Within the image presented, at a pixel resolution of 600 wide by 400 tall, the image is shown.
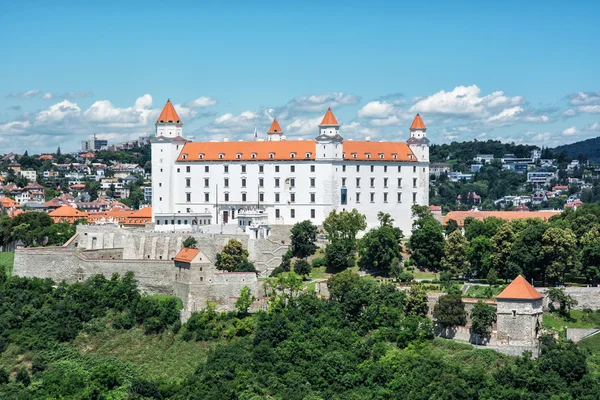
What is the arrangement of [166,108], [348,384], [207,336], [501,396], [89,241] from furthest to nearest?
[166,108], [89,241], [207,336], [348,384], [501,396]

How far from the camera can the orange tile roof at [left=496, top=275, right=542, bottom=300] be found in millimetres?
47625

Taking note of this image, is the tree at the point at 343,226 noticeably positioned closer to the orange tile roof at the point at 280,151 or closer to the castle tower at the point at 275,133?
the orange tile roof at the point at 280,151

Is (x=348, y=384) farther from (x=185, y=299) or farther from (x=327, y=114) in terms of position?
(x=327, y=114)

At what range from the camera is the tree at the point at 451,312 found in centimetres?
4906

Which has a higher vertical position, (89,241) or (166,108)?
(166,108)

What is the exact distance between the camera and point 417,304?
50844mm

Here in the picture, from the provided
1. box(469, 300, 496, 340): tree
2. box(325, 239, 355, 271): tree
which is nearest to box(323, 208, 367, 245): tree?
box(325, 239, 355, 271): tree

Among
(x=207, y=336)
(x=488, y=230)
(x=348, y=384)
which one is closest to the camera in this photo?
(x=348, y=384)

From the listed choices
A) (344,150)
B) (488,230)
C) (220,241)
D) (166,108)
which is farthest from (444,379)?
(166,108)

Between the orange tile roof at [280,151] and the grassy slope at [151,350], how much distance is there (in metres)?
19.4

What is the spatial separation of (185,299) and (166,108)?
20.6 m

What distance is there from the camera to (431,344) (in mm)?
48625

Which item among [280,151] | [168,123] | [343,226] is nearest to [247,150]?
[280,151]

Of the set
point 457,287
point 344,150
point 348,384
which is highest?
point 344,150
